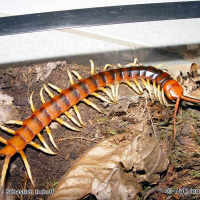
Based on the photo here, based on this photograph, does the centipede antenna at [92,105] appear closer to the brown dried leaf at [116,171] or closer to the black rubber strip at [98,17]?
the brown dried leaf at [116,171]

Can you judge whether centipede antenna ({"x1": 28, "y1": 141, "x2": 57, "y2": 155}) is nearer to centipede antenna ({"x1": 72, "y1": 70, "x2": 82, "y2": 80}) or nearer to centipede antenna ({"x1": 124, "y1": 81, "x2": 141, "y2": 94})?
centipede antenna ({"x1": 72, "y1": 70, "x2": 82, "y2": 80})

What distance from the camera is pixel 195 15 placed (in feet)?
9.89

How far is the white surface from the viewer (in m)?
3.73

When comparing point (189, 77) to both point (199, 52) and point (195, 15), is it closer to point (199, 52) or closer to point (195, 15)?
point (199, 52)

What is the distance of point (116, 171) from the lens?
2680 mm

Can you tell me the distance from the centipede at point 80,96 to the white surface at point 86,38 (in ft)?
1.35

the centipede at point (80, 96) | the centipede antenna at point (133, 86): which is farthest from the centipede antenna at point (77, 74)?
the centipede antenna at point (133, 86)

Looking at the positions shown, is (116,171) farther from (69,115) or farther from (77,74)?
(77,74)

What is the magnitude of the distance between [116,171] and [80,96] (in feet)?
3.68

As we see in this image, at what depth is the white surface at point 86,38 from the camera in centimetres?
373

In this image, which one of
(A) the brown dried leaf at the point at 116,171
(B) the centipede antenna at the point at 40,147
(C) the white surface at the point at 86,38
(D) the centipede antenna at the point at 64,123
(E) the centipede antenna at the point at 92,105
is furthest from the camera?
(C) the white surface at the point at 86,38

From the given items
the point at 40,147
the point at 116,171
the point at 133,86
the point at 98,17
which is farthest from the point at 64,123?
the point at 98,17

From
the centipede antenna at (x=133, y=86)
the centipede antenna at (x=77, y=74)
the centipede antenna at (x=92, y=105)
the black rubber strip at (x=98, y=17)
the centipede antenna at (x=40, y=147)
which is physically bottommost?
the centipede antenna at (x=40, y=147)

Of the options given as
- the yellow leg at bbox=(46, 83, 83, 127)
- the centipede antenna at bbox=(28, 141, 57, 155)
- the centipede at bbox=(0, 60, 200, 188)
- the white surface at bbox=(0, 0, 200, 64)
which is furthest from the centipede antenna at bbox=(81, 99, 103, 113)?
the white surface at bbox=(0, 0, 200, 64)
